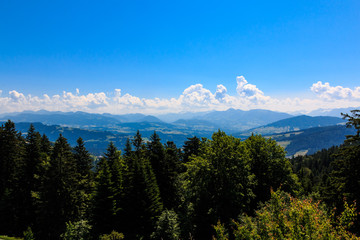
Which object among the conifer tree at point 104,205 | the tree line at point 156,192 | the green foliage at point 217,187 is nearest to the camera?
the tree line at point 156,192

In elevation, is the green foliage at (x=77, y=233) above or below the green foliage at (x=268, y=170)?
below

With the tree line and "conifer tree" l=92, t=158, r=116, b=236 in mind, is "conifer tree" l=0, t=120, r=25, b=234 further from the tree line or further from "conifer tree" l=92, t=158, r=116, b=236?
"conifer tree" l=92, t=158, r=116, b=236

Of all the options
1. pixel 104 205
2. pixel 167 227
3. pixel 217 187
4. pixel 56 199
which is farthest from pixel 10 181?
pixel 217 187

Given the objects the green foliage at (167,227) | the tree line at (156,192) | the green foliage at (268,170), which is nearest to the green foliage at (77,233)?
the tree line at (156,192)

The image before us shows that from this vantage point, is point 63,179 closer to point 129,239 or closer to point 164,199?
point 129,239

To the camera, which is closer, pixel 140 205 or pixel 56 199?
pixel 56 199

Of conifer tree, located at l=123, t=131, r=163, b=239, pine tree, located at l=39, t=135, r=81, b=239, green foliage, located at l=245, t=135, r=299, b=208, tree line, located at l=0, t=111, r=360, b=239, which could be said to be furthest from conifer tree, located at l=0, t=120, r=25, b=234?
green foliage, located at l=245, t=135, r=299, b=208

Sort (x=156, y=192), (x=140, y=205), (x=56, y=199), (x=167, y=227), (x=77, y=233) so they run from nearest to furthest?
(x=167, y=227) → (x=77, y=233) → (x=56, y=199) → (x=140, y=205) → (x=156, y=192)

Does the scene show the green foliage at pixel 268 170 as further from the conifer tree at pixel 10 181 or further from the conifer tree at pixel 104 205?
the conifer tree at pixel 10 181

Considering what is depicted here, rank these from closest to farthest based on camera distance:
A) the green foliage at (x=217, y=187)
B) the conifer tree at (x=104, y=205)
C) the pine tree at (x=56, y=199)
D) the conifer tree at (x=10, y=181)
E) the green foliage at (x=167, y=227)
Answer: the green foliage at (x=167, y=227)
the green foliage at (x=217, y=187)
the pine tree at (x=56, y=199)
the conifer tree at (x=104, y=205)
the conifer tree at (x=10, y=181)

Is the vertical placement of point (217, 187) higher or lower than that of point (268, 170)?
lower

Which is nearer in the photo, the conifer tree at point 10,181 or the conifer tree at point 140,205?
the conifer tree at point 140,205

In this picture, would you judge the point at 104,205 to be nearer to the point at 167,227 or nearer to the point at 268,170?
Answer: the point at 167,227

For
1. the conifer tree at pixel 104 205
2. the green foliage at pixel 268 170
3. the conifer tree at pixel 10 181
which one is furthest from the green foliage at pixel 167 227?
the conifer tree at pixel 10 181
